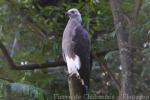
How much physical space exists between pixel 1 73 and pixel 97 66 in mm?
966

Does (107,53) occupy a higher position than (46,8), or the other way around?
(46,8)

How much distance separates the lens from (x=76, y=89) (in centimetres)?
277

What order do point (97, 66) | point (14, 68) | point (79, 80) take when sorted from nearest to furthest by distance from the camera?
1. point (79, 80)
2. point (14, 68)
3. point (97, 66)

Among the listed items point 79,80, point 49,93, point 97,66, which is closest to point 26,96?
point 49,93

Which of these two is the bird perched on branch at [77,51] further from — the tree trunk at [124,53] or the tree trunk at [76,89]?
the tree trunk at [124,53]

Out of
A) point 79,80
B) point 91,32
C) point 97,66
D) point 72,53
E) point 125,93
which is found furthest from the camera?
point 97,66

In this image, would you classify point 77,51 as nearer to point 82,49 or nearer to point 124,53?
point 82,49

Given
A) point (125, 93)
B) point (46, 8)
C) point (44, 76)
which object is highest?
point (46, 8)

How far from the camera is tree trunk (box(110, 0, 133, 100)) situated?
8.59ft

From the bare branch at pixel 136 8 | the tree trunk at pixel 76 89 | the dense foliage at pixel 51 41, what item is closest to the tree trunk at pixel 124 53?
the bare branch at pixel 136 8

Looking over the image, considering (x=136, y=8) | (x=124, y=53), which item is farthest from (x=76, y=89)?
(x=136, y=8)

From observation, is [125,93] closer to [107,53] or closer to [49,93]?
[107,53]

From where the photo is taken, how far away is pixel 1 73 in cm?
418

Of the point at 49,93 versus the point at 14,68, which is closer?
the point at 14,68
